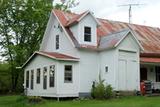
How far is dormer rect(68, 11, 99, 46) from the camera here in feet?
95.6

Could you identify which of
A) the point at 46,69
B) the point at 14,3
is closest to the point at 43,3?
the point at 14,3

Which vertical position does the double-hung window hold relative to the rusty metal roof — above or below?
below

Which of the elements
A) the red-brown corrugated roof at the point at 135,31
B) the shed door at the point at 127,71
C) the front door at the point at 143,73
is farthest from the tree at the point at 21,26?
the shed door at the point at 127,71

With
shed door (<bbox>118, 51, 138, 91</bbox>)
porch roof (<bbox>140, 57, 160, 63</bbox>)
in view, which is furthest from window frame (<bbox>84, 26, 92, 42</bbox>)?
porch roof (<bbox>140, 57, 160, 63</bbox>)

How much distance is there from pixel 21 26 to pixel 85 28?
19.1 metres

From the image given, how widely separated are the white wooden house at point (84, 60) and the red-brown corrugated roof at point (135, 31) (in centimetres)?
12

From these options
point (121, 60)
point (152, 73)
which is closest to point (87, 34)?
point (121, 60)

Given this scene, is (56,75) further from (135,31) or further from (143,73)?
(135,31)

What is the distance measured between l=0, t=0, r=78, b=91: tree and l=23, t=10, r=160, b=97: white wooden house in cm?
1422

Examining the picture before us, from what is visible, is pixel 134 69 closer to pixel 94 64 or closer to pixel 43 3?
pixel 94 64

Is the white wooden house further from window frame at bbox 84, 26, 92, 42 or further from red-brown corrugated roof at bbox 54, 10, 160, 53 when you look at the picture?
red-brown corrugated roof at bbox 54, 10, 160, 53

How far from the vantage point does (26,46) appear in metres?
47.2

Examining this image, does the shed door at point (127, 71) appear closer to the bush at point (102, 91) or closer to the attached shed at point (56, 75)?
the bush at point (102, 91)

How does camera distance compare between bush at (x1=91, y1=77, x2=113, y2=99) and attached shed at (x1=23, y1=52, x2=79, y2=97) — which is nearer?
bush at (x1=91, y1=77, x2=113, y2=99)
